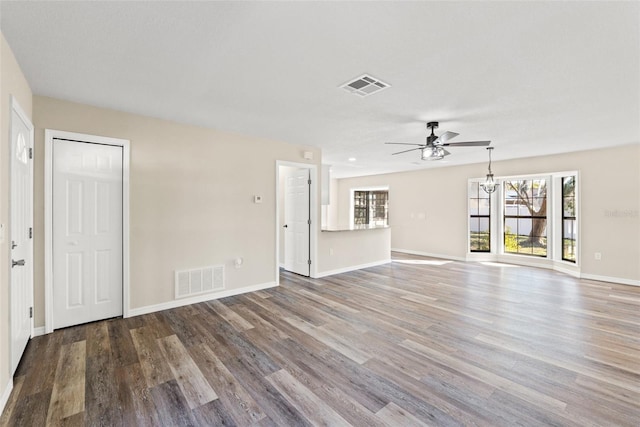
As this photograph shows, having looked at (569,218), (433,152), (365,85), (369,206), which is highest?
(365,85)

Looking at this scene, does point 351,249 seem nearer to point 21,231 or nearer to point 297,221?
point 297,221

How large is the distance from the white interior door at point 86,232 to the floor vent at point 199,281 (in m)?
0.68

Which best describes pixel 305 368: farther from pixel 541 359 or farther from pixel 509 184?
pixel 509 184

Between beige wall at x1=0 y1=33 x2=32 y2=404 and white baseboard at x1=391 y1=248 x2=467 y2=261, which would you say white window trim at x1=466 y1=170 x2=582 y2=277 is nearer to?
white baseboard at x1=391 y1=248 x2=467 y2=261

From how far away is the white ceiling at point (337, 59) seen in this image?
174cm

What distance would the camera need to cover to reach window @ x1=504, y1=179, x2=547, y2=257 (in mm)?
6629

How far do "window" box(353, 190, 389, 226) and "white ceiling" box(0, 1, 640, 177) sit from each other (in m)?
6.65

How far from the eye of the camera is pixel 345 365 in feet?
8.26

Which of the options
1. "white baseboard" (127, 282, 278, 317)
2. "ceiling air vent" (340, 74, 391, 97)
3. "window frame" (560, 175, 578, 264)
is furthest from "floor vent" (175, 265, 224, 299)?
"window frame" (560, 175, 578, 264)

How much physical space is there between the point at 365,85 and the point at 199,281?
3.33 metres

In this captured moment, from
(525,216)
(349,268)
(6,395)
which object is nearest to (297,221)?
(349,268)

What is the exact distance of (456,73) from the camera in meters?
2.47

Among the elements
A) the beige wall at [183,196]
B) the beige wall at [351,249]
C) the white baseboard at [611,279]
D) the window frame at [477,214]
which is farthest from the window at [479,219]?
the beige wall at [183,196]

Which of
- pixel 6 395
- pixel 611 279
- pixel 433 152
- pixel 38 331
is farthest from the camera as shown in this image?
pixel 611 279
